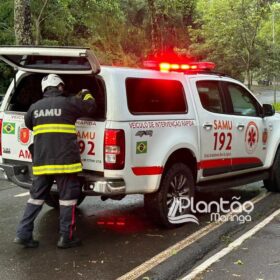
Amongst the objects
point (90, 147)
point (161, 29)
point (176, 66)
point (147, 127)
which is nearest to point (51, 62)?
point (90, 147)

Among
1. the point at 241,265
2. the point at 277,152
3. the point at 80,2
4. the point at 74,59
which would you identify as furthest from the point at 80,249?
the point at 80,2

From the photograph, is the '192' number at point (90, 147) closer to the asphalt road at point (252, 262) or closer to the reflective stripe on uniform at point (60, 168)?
the reflective stripe on uniform at point (60, 168)

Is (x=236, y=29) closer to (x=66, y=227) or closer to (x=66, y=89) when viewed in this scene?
(x=66, y=89)

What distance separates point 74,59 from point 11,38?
1743cm

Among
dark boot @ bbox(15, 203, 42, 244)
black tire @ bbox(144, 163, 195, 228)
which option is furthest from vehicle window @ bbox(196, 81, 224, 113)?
dark boot @ bbox(15, 203, 42, 244)

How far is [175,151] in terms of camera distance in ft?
19.4

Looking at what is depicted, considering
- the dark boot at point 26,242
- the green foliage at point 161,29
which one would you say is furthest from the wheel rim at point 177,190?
the green foliage at point 161,29

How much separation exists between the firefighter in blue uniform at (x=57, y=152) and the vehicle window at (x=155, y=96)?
0.48 m

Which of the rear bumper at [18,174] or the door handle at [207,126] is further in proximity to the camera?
the door handle at [207,126]

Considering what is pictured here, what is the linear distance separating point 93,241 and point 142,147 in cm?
114

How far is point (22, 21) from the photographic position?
11.3 metres

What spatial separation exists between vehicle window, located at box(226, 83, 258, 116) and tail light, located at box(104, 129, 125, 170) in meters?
2.36

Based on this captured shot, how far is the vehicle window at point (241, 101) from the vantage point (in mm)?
7090

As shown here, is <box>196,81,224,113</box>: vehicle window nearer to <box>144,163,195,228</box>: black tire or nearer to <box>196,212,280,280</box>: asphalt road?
<box>144,163,195,228</box>: black tire
